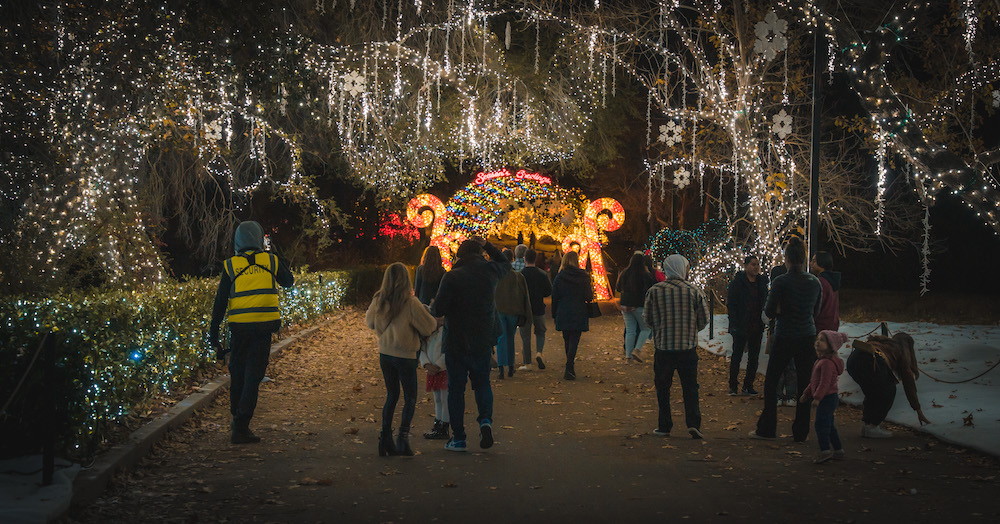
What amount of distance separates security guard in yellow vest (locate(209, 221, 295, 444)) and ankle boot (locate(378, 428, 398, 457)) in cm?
133

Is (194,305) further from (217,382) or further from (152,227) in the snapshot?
(152,227)

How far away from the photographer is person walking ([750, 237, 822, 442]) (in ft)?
27.1

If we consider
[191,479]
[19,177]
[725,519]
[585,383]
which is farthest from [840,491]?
[19,177]

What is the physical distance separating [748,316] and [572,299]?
2.74 m

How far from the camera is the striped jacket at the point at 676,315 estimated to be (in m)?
8.38

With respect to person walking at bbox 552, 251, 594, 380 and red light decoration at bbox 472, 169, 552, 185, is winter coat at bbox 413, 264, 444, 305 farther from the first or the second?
red light decoration at bbox 472, 169, 552, 185

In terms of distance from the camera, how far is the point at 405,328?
7629 mm

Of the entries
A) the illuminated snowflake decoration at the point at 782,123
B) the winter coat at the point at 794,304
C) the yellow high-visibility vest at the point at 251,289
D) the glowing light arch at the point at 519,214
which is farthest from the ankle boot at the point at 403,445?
the glowing light arch at the point at 519,214

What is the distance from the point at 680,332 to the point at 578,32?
37.3 ft

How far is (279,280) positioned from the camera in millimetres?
8383

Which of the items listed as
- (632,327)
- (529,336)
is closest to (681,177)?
A: (632,327)

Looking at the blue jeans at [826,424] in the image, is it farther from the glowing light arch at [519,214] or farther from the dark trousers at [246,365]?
the glowing light arch at [519,214]

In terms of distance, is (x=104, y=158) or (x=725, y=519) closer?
(x=725, y=519)

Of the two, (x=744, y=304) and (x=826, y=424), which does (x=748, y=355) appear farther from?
(x=826, y=424)
